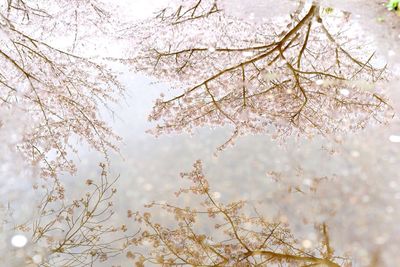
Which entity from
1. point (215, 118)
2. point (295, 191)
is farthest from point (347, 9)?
point (295, 191)

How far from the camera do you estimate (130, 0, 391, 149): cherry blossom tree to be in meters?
4.13

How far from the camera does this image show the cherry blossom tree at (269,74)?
4.13 m

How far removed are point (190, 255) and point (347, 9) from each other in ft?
11.4

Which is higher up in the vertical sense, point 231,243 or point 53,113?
point 53,113

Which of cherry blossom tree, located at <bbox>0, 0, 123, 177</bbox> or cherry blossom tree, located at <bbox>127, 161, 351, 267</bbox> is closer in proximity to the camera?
cherry blossom tree, located at <bbox>127, 161, 351, 267</bbox>

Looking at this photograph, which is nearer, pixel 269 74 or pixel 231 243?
pixel 231 243

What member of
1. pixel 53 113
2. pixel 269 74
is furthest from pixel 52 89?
pixel 269 74

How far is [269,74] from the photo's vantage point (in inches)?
173

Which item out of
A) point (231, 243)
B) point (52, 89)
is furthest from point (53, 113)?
point (231, 243)

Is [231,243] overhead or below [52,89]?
below

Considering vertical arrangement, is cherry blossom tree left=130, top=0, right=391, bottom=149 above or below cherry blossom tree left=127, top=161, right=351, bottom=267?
above

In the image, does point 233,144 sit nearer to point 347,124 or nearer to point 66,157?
point 347,124

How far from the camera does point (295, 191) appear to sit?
3549mm

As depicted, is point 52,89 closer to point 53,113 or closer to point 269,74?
point 53,113
